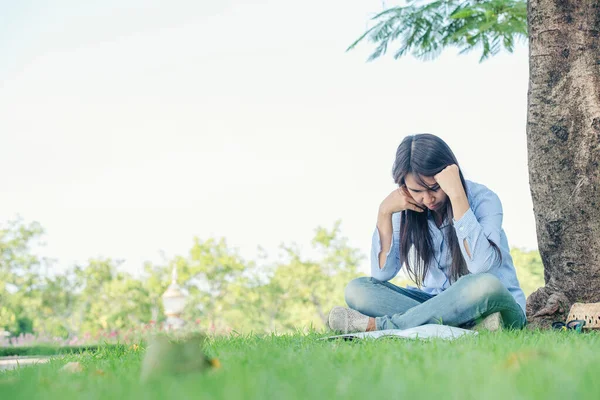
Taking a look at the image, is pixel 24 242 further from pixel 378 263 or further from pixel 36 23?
pixel 378 263

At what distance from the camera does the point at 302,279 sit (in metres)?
21.7

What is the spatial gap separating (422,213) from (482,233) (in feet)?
1.88

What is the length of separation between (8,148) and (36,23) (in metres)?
6.12

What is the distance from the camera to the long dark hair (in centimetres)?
369

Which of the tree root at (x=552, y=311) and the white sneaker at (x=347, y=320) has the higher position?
the white sneaker at (x=347, y=320)

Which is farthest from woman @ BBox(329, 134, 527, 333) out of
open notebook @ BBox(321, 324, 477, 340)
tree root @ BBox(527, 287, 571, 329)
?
tree root @ BBox(527, 287, 571, 329)

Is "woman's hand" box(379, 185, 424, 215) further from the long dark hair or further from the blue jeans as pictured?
→ the blue jeans

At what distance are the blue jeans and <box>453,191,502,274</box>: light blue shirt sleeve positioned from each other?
155 mm

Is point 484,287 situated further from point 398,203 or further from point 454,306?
point 398,203

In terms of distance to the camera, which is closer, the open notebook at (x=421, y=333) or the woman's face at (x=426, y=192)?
the open notebook at (x=421, y=333)

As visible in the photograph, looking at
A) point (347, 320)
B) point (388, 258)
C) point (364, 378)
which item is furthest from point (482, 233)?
point (364, 378)

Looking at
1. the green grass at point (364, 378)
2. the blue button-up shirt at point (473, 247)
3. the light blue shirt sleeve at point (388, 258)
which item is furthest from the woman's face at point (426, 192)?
the green grass at point (364, 378)

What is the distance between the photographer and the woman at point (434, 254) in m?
3.44

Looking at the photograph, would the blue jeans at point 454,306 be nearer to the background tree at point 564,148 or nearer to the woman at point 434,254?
the woman at point 434,254
